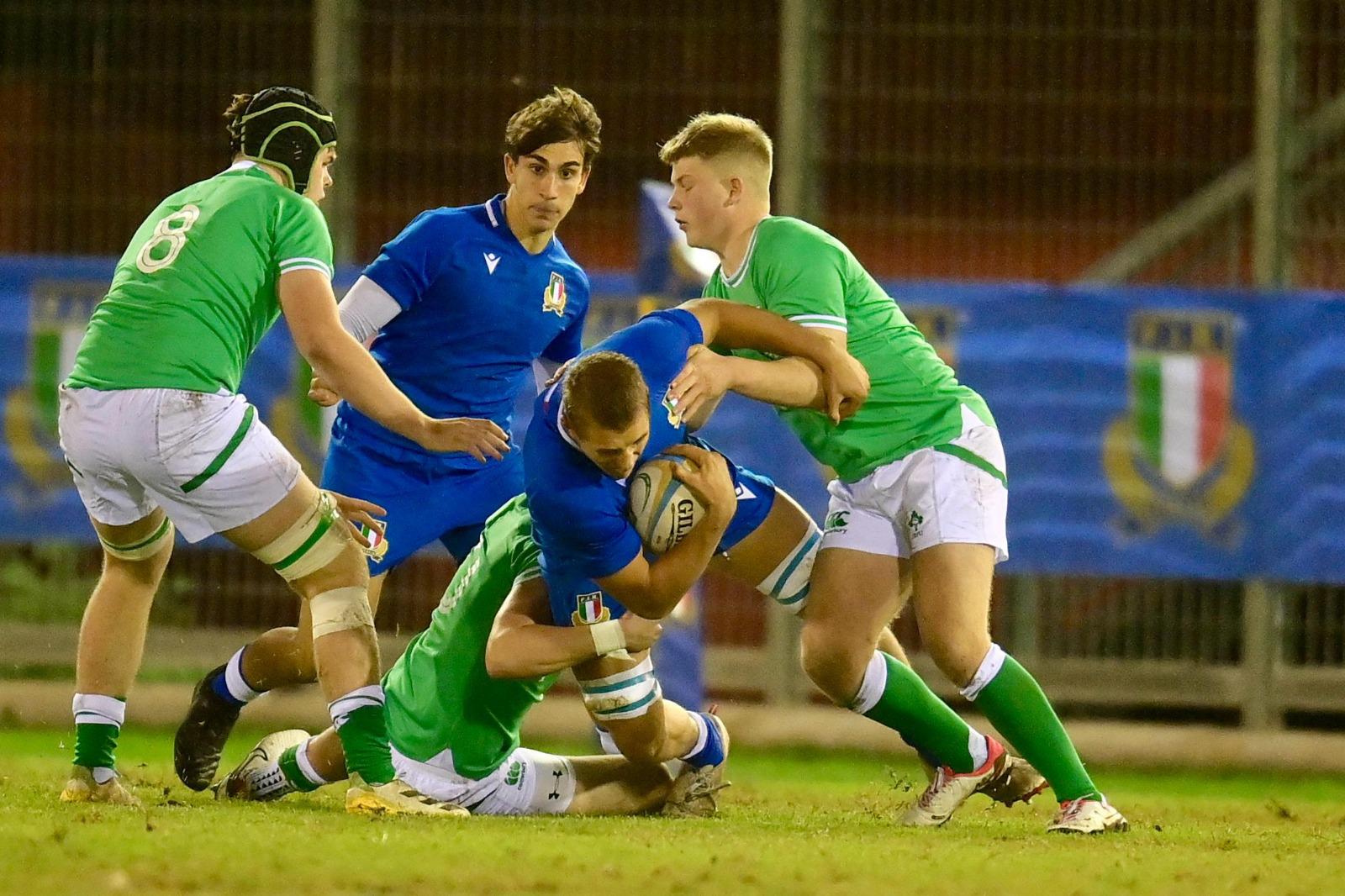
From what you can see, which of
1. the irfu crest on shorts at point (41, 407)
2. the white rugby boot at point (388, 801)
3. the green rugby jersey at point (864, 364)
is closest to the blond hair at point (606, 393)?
the green rugby jersey at point (864, 364)

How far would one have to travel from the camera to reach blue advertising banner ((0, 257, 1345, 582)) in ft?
29.7

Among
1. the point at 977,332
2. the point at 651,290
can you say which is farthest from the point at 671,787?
the point at 977,332

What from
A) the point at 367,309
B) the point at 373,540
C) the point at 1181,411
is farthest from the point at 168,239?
the point at 1181,411

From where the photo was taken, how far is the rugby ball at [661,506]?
17.5 ft

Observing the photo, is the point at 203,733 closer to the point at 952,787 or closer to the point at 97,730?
the point at 97,730

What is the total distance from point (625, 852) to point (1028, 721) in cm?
137

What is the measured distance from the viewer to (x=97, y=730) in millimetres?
5562

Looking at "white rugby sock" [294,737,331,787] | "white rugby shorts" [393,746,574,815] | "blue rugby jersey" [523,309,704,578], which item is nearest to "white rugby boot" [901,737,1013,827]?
"white rugby shorts" [393,746,574,815]

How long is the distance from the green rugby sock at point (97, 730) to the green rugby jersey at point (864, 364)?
6.57 ft

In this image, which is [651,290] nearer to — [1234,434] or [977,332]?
[977,332]

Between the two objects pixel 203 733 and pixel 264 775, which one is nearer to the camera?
pixel 264 775

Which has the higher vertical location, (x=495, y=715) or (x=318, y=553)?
→ (x=318, y=553)

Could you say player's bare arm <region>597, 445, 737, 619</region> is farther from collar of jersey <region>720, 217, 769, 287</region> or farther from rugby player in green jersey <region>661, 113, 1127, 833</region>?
collar of jersey <region>720, 217, 769, 287</region>

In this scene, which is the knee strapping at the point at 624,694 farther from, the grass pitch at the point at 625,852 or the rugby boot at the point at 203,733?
the rugby boot at the point at 203,733
